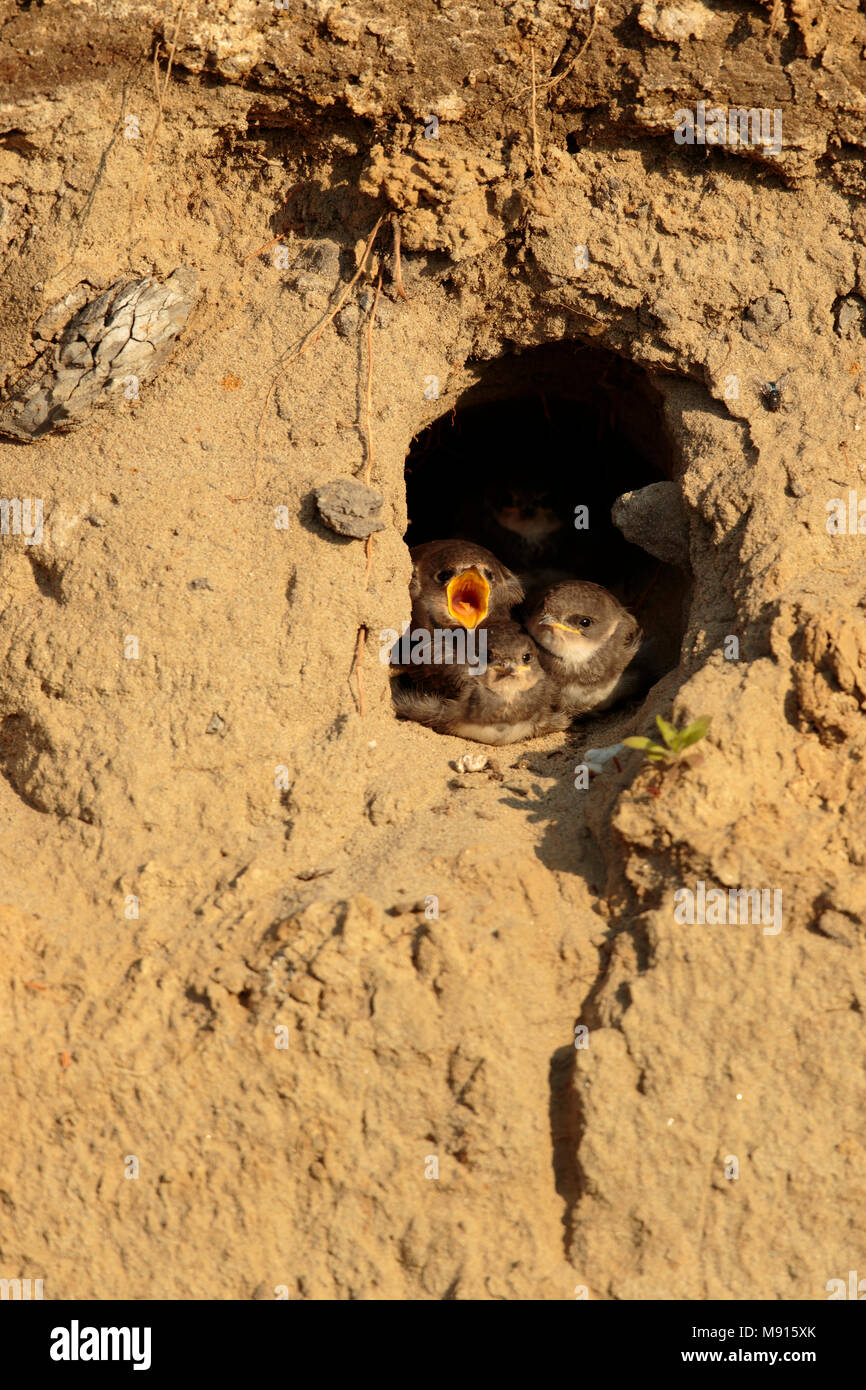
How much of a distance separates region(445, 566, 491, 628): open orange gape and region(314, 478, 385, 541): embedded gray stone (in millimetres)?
1290

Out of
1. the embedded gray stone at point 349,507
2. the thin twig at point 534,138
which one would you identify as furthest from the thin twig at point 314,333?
the thin twig at point 534,138

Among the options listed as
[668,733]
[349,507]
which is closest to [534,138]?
[349,507]

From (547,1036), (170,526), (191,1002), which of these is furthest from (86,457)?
(547,1036)

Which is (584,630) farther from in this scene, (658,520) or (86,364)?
(86,364)

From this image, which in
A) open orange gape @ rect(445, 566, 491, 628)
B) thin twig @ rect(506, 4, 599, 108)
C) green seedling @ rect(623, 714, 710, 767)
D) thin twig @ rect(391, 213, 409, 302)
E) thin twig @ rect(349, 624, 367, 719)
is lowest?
green seedling @ rect(623, 714, 710, 767)

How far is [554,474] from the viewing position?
6.71 metres

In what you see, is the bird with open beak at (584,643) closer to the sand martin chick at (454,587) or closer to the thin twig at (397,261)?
the sand martin chick at (454,587)

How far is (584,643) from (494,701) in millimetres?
627

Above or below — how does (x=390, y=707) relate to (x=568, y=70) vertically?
below

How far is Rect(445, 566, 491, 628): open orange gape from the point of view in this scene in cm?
541

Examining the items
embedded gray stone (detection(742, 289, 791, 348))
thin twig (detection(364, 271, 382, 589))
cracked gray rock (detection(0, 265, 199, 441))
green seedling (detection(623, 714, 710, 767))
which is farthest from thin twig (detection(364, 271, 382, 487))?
green seedling (detection(623, 714, 710, 767))

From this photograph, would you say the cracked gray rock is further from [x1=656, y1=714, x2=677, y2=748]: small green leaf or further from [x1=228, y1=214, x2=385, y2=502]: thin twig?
[x1=656, y1=714, x2=677, y2=748]: small green leaf

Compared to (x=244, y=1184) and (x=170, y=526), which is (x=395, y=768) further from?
(x=244, y=1184)

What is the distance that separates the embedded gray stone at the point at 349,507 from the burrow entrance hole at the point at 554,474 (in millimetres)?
1544
